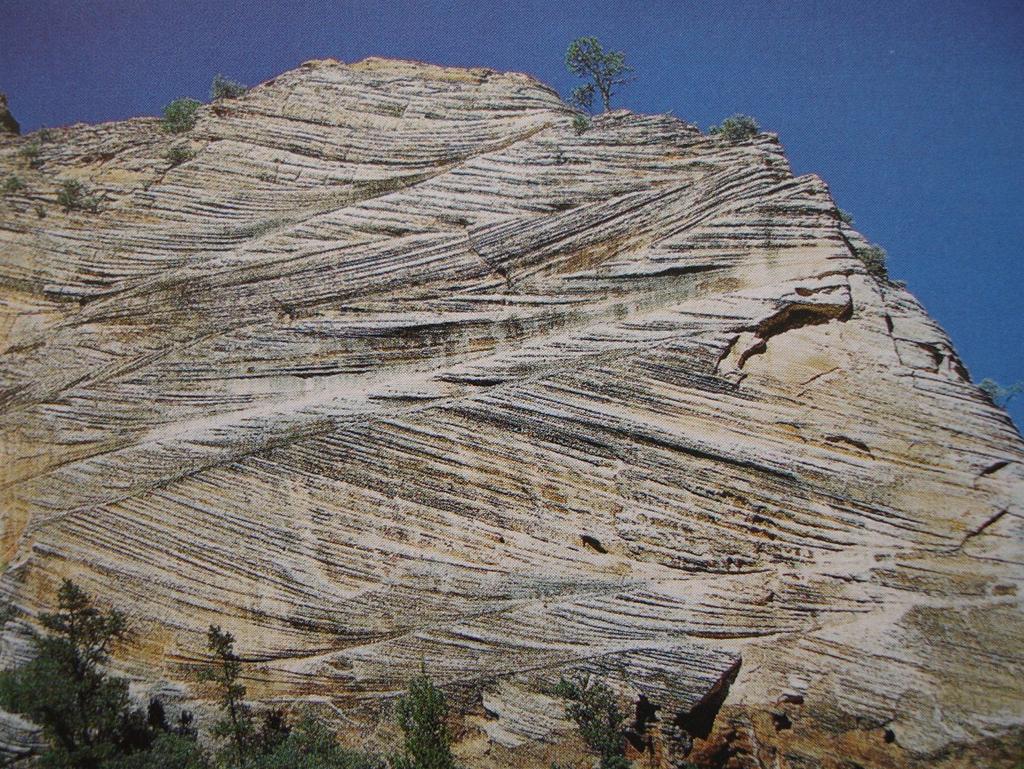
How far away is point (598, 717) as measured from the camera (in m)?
16.3

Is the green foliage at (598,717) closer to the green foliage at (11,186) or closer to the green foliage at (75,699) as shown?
the green foliage at (75,699)

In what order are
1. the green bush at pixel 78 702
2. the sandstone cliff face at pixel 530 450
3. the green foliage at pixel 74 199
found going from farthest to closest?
1. the green foliage at pixel 74 199
2. the sandstone cliff face at pixel 530 450
3. the green bush at pixel 78 702

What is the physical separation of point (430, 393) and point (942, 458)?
13.6 meters

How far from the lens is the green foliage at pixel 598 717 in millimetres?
15914

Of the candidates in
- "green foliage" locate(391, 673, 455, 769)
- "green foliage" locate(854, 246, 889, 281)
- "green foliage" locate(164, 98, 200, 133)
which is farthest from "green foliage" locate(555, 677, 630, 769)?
"green foliage" locate(164, 98, 200, 133)

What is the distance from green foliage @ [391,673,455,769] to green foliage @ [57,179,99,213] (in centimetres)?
2045

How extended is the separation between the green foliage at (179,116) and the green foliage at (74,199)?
454 centimetres

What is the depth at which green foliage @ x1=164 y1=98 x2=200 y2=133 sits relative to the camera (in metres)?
28.1

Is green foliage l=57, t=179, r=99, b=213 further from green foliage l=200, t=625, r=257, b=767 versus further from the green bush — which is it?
green foliage l=200, t=625, r=257, b=767

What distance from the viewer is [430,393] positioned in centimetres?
2023

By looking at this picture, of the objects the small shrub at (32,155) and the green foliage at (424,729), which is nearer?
the green foliage at (424,729)

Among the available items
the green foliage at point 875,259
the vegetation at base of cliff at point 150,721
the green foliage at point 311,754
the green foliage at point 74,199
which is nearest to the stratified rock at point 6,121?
the green foliage at point 74,199

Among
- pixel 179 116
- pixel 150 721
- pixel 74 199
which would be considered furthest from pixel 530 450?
pixel 179 116

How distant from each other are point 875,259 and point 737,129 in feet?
21.3
